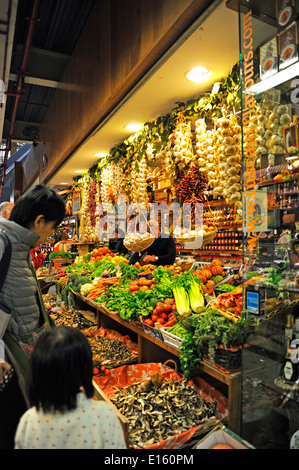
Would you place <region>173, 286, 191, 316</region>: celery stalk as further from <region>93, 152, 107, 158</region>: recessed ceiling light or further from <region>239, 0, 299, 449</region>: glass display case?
<region>93, 152, 107, 158</region>: recessed ceiling light

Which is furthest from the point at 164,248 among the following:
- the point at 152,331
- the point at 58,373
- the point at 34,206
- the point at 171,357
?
the point at 58,373

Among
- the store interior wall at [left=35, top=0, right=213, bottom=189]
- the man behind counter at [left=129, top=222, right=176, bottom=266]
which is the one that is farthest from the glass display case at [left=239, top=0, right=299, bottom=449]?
the man behind counter at [left=129, top=222, right=176, bottom=266]

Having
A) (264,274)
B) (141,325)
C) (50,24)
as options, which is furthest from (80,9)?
(264,274)

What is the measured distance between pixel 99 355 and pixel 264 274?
7.03 ft

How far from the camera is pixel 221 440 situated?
1.85m

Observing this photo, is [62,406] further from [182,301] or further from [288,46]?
[288,46]

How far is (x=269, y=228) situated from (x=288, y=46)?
3.16ft

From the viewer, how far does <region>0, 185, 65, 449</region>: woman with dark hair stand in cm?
182

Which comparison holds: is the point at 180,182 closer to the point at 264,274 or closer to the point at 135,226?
the point at 135,226

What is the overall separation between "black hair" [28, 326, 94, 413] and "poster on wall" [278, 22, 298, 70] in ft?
5.65

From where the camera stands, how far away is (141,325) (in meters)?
3.10

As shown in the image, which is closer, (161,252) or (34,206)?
(34,206)

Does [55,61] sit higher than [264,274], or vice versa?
[55,61]

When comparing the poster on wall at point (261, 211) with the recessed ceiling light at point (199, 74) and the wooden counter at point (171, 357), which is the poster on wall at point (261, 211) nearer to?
the wooden counter at point (171, 357)
